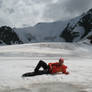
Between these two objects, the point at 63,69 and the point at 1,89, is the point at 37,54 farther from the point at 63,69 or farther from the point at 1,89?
the point at 1,89

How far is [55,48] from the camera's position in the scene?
2969 centimetres

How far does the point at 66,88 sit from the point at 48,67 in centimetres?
246

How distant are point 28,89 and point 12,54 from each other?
1752cm

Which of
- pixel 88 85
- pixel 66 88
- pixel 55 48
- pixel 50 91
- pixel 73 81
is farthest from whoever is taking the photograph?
pixel 55 48

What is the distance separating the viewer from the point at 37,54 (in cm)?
2348

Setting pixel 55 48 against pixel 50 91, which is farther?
pixel 55 48

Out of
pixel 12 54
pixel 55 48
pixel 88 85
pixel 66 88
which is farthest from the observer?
pixel 55 48

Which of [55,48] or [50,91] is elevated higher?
[55,48]

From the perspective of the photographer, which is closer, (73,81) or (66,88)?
(66,88)

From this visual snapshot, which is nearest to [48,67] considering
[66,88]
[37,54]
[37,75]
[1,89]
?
[37,75]

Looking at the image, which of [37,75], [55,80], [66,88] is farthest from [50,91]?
[37,75]

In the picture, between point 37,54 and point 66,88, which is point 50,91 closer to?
point 66,88

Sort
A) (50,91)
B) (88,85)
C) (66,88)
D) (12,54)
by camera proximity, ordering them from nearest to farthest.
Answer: (50,91)
(66,88)
(88,85)
(12,54)

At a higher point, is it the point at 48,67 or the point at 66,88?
the point at 48,67
